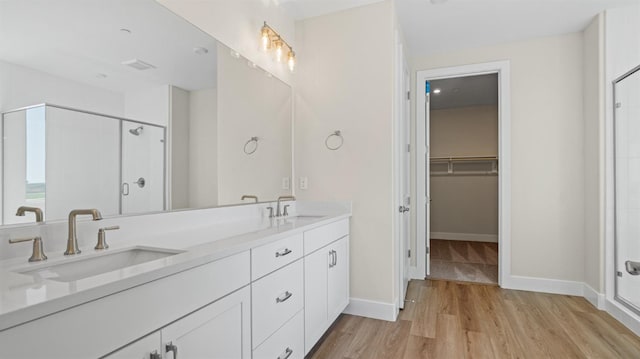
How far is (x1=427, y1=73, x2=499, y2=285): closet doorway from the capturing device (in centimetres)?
559

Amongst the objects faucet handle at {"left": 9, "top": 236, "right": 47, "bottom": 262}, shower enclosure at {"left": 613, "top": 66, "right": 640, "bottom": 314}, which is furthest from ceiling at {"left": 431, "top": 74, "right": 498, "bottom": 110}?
faucet handle at {"left": 9, "top": 236, "right": 47, "bottom": 262}

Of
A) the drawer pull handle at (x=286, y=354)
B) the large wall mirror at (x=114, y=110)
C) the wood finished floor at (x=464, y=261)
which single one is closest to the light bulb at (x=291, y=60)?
the large wall mirror at (x=114, y=110)

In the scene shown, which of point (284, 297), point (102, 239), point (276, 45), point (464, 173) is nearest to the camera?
point (102, 239)

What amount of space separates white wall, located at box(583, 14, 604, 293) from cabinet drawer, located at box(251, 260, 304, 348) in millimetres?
2730

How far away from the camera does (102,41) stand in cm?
131

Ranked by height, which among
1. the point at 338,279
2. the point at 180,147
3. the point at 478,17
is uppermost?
the point at 478,17

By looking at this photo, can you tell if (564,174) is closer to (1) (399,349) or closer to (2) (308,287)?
(1) (399,349)

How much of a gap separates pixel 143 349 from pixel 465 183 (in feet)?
19.6

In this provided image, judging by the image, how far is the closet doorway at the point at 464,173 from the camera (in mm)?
5586

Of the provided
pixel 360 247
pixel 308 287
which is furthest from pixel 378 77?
pixel 308 287

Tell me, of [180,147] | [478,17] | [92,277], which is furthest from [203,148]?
[478,17]

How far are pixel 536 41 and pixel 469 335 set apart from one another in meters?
2.95

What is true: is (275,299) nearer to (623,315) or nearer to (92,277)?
(92,277)

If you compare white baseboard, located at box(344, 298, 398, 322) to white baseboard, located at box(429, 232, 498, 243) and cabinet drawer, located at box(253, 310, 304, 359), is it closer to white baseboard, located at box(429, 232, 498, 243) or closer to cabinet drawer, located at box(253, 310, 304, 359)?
cabinet drawer, located at box(253, 310, 304, 359)
